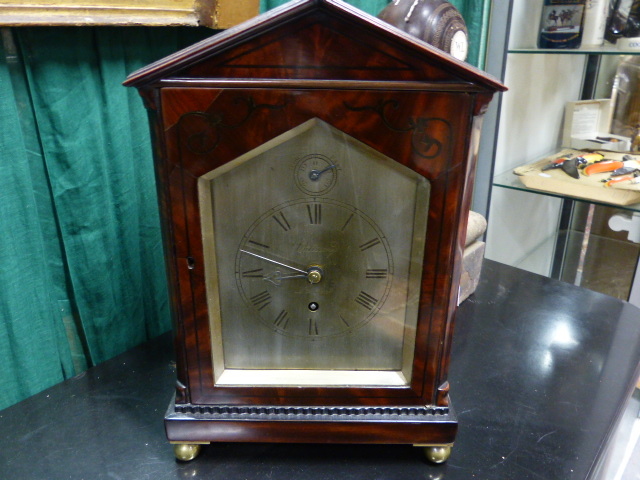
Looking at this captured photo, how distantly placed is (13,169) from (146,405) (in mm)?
393

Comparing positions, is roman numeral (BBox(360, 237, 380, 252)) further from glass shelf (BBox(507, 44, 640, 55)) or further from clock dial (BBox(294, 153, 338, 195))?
glass shelf (BBox(507, 44, 640, 55))

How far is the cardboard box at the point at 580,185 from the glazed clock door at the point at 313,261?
3.02 feet

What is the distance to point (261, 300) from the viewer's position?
671 mm

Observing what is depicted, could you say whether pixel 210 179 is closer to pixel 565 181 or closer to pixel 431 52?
pixel 431 52

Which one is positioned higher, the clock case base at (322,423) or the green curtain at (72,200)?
the green curtain at (72,200)

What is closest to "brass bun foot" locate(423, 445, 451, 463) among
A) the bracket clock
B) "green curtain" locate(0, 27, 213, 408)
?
the bracket clock

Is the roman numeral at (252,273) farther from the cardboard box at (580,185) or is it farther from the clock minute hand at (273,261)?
the cardboard box at (580,185)

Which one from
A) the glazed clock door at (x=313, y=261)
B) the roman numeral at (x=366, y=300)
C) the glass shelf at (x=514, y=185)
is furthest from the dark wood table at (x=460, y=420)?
the glass shelf at (x=514, y=185)

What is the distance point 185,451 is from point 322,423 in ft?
0.60

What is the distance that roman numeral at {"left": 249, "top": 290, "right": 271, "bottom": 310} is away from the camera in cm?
67

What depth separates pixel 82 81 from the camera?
2.65 ft

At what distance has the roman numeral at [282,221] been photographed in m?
0.63

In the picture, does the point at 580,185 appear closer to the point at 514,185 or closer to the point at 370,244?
the point at 514,185

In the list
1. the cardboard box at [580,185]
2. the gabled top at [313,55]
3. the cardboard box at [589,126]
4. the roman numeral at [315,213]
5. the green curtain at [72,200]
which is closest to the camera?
the gabled top at [313,55]
